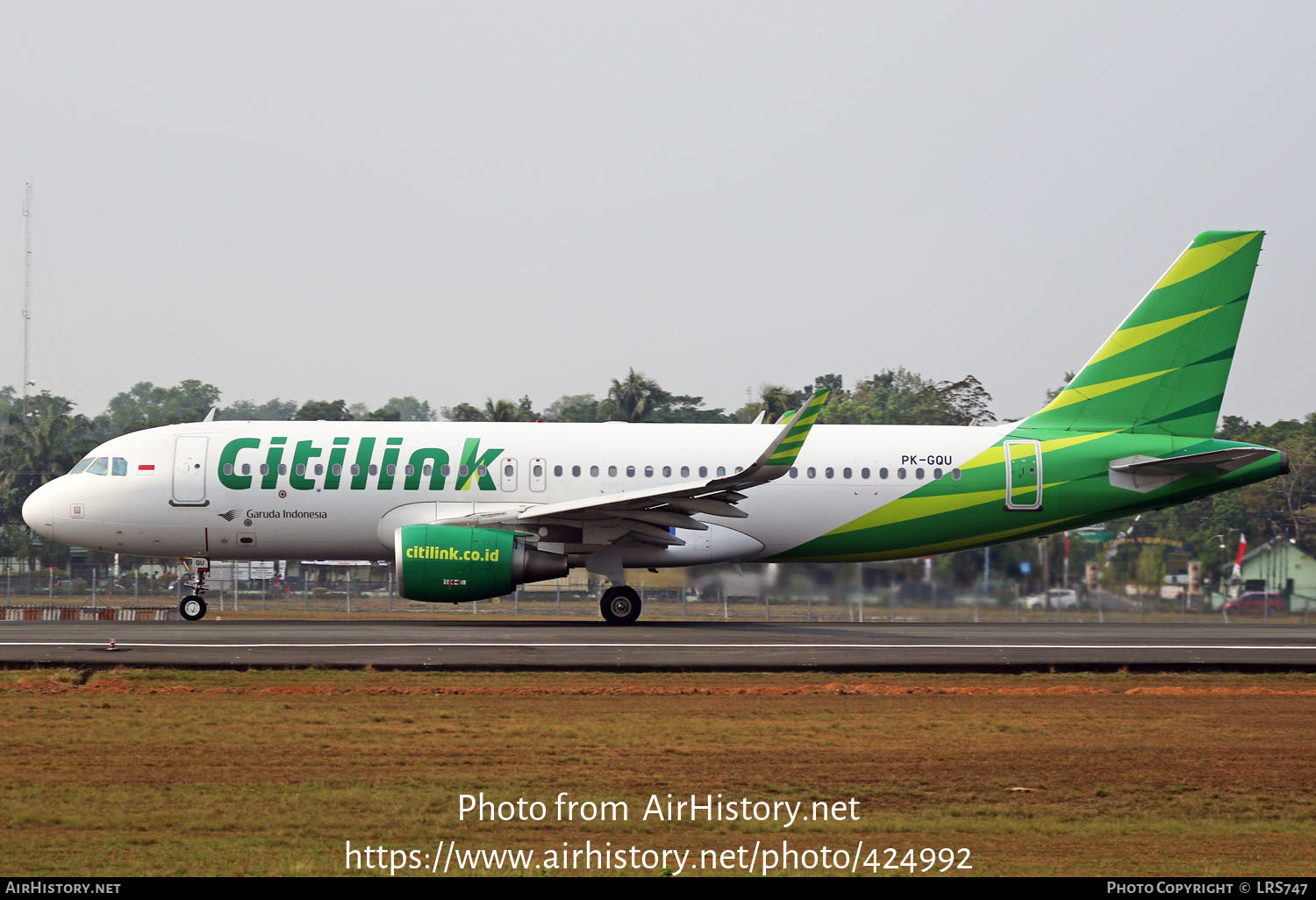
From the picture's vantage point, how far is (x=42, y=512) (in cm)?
2559

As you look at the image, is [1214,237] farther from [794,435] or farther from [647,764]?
[647,764]

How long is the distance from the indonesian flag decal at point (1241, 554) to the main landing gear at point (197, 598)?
25.3 metres

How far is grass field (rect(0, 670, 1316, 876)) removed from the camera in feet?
30.1

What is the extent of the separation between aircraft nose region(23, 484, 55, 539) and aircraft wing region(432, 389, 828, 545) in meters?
8.01

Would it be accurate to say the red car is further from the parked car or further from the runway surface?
the runway surface

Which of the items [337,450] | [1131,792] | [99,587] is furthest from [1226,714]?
[99,587]

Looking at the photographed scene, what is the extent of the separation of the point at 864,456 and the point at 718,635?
19.6 feet

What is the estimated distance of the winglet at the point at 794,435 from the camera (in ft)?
72.6

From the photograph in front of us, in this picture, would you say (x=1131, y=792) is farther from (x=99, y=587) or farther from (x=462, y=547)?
(x=99, y=587)

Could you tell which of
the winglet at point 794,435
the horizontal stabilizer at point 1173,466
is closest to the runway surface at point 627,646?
the winglet at point 794,435

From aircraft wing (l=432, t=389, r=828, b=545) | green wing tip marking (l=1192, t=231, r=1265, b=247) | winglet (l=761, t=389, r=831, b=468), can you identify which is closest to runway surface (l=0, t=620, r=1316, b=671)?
aircraft wing (l=432, t=389, r=828, b=545)

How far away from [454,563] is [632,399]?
4759 centimetres

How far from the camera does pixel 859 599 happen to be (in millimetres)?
29016

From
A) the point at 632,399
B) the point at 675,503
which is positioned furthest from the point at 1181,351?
the point at 632,399
